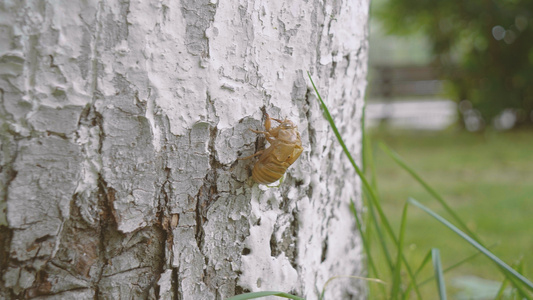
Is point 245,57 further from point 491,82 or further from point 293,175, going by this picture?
point 491,82

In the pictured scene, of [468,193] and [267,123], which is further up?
[267,123]

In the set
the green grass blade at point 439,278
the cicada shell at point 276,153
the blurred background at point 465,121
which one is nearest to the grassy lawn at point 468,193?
the blurred background at point 465,121

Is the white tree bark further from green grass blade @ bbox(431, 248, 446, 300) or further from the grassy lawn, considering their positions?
the grassy lawn

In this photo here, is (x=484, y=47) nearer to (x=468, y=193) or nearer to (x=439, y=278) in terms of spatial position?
(x=468, y=193)

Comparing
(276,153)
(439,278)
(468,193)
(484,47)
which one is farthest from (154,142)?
(484,47)

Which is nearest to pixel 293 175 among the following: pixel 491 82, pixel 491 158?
Answer: pixel 491 158

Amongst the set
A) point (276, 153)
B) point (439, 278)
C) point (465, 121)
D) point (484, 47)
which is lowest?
point (439, 278)

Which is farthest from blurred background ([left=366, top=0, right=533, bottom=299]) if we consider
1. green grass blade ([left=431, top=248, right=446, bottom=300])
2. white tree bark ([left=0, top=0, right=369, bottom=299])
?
white tree bark ([left=0, top=0, right=369, bottom=299])
